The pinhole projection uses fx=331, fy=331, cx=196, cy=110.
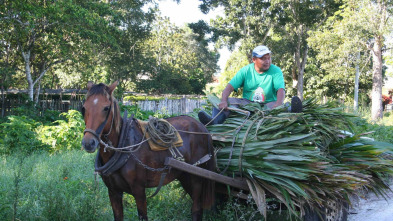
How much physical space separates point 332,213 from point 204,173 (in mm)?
1970

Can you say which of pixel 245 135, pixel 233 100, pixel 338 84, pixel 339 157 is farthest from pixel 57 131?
pixel 338 84

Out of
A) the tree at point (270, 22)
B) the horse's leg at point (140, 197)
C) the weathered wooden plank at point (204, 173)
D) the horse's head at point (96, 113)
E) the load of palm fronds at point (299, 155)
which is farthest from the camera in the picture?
the tree at point (270, 22)

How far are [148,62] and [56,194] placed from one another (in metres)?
23.1

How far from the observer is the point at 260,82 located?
5070 mm

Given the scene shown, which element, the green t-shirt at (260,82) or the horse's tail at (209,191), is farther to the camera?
the green t-shirt at (260,82)

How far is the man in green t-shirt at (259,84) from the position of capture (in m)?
4.81

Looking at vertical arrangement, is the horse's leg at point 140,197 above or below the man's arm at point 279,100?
below

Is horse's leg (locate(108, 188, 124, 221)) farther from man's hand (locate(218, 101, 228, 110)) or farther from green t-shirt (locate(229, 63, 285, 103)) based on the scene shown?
green t-shirt (locate(229, 63, 285, 103))

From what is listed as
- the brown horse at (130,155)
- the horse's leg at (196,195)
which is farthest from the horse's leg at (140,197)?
the horse's leg at (196,195)

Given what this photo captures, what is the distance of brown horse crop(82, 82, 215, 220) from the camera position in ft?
10.3

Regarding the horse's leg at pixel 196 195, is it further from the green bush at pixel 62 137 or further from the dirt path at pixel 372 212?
the green bush at pixel 62 137

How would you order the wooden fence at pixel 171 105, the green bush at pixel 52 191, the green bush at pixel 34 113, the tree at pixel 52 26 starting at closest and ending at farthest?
the green bush at pixel 52 191
the tree at pixel 52 26
the green bush at pixel 34 113
the wooden fence at pixel 171 105

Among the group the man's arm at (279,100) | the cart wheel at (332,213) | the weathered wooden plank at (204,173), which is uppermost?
the man's arm at (279,100)

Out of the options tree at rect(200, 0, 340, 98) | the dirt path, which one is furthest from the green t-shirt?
tree at rect(200, 0, 340, 98)
